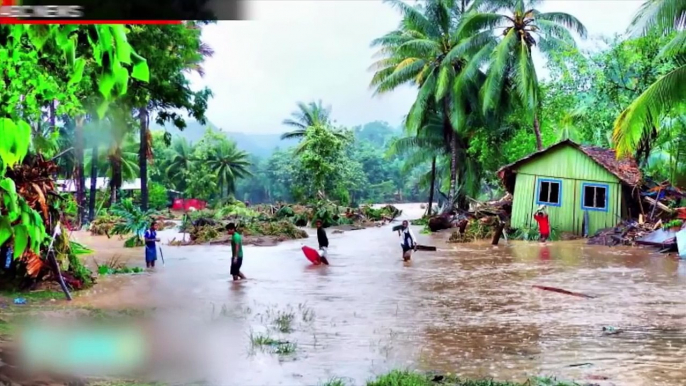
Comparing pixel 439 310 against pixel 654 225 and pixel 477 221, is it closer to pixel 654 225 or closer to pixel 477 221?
pixel 654 225

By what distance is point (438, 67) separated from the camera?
28.1 meters

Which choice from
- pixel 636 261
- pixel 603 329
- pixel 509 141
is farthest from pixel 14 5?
pixel 509 141

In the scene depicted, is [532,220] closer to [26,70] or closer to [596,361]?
[596,361]

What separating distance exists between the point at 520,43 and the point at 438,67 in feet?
13.6

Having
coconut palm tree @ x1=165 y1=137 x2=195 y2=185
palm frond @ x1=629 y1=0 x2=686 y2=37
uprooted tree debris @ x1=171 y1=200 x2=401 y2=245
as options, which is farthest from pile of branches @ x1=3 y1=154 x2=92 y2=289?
coconut palm tree @ x1=165 y1=137 x2=195 y2=185

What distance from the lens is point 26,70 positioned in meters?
3.60

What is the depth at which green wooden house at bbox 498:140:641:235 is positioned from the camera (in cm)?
2064

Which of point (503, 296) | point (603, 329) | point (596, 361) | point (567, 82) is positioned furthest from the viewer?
point (567, 82)

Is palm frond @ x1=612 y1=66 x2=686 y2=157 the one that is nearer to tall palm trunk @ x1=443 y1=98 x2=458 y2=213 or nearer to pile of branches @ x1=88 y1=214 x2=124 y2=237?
tall palm trunk @ x1=443 y1=98 x2=458 y2=213

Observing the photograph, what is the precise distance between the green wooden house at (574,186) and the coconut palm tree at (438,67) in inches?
202

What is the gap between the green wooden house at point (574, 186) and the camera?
20641mm

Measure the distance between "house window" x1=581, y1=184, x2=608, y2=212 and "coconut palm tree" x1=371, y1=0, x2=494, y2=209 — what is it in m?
6.64

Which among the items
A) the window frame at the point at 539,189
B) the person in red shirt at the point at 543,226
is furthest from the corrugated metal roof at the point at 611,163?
the person in red shirt at the point at 543,226

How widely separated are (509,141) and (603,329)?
2129 cm
